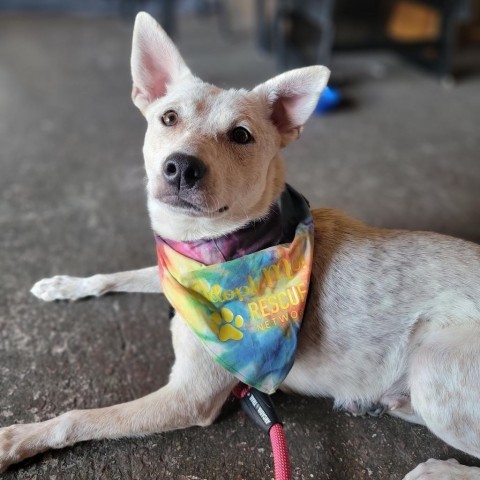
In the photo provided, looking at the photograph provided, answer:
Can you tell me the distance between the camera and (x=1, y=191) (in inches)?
143

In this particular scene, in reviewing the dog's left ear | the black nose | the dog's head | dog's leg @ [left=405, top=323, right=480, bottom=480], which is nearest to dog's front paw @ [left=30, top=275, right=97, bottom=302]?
the dog's head

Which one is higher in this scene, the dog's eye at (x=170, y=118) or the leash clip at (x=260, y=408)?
the dog's eye at (x=170, y=118)

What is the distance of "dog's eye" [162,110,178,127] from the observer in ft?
6.53

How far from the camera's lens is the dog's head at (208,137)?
70.1 inches

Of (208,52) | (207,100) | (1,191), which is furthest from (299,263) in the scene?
(208,52)

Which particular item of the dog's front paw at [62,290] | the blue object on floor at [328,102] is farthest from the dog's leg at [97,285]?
the blue object on floor at [328,102]

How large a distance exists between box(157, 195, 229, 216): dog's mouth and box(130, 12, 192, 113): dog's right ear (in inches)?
26.5

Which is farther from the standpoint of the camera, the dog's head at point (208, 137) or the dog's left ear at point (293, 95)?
the dog's left ear at point (293, 95)

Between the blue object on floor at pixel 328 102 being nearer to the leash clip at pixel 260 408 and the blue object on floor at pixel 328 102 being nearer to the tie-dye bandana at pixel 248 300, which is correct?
the tie-dye bandana at pixel 248 300

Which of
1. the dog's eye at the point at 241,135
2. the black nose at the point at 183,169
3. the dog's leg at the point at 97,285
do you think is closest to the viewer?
the black nose at the point at 183,169

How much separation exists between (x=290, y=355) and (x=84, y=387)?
105 cm

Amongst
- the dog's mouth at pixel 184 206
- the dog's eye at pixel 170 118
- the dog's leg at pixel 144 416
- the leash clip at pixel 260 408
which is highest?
the dog's eye at pixel 170 118

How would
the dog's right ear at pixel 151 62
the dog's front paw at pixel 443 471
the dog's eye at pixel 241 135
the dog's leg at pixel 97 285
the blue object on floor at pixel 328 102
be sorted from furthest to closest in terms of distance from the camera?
the blue object on floor at pixel 328 102
the dog's leg at pixel 97 285
the dog's right ear at pixel 151 62
the dog's eye at pixel 241 135
the dog's front paw at pixel 443 471

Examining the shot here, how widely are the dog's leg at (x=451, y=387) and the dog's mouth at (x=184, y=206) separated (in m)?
1.01
